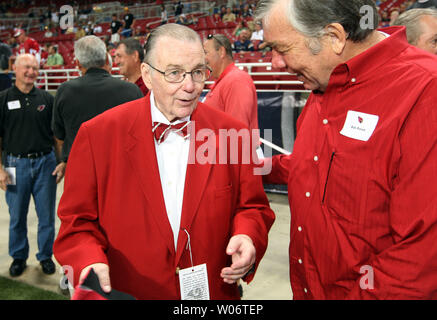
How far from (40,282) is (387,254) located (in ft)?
10.1

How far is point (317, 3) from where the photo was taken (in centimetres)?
113

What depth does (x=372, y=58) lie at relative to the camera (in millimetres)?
1154

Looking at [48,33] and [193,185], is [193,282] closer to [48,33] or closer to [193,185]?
[193,185]

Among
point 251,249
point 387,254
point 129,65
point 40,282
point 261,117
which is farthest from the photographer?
point 261,117

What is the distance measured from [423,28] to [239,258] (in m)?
1.47

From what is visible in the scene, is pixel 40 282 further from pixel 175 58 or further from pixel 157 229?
pixel 175 58

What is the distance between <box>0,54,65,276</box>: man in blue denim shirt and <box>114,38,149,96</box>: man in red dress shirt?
70 centimetres

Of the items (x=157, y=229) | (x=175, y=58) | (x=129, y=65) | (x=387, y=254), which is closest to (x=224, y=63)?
(x=129, y=65)

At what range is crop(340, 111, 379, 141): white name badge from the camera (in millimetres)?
1106

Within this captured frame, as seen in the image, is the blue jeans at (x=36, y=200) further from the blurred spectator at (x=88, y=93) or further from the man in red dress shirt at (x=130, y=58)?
the man in red dress shirt at (x=130, y=58)

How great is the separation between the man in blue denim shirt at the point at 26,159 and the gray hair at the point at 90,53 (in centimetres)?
70

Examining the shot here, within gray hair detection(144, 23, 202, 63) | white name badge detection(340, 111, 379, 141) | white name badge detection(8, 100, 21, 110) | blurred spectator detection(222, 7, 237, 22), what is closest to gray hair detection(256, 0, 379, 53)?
white name badge detection(340, 111, 379, 141)

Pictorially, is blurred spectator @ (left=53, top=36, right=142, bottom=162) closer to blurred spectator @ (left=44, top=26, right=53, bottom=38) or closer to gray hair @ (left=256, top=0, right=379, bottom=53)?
gray hair @ (left=256, top=0, right=379, bottom=53)

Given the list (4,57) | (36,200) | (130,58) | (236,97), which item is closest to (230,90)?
(236,97)
